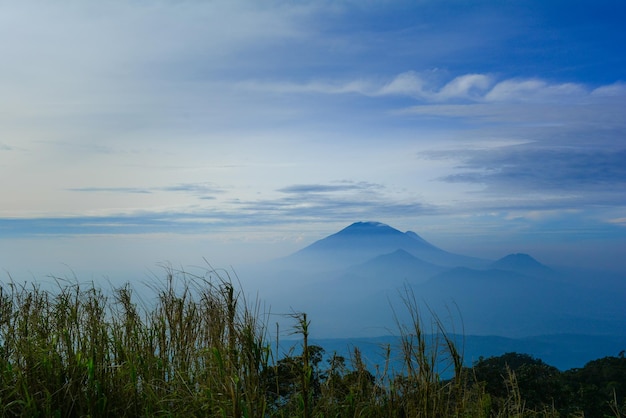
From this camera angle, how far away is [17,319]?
5.84 m

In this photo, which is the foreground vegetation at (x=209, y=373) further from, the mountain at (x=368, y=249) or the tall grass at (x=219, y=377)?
the mountain at (x=368, y=249)

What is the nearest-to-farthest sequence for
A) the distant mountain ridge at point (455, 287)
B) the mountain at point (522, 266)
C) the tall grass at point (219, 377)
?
the tall grass at point (219, 377) < the distant mountain ridge at point (455, 287) < the mountain at point (522, 266)

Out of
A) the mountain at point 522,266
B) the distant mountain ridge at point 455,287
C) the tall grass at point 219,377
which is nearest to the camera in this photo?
the tall grass at point 219,377

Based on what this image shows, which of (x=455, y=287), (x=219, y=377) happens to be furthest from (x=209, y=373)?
(x=455, y=287)

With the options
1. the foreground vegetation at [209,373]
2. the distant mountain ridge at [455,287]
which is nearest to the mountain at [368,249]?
the distant mountain ridge at [455,287]

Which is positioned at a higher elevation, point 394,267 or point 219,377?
point 219,377

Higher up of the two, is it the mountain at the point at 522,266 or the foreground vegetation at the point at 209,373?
the foreground vegetation at the point at 209,373

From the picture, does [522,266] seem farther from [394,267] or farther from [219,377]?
[219,377]

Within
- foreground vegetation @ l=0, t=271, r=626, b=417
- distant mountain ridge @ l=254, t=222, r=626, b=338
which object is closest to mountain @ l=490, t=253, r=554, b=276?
distant mountain ridge @ l=254, t=222, r=626, b=338

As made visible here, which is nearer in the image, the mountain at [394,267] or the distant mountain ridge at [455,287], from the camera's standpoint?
the distant mountain ridge at [455,287]

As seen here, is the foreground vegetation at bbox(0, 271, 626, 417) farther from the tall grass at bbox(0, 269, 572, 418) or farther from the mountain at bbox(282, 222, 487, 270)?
the mountain at bbox(282, 222, 487, 270)

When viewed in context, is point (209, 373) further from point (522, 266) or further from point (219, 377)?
point (522, 266)

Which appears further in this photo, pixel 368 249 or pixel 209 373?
pixel 368 249

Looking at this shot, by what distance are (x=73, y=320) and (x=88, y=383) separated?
1129mm
